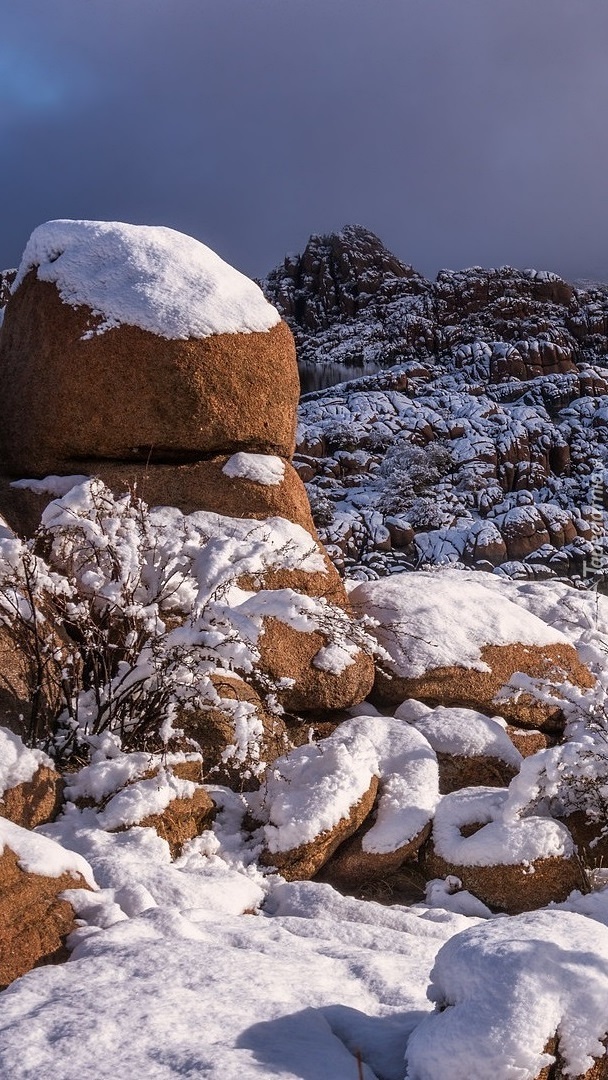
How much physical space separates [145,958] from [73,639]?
3186mm

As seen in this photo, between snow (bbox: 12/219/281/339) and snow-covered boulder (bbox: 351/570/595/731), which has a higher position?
snow (bbox: 12/219/281/339)

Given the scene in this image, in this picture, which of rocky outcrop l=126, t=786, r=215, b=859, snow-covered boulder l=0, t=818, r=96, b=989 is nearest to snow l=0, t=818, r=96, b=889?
snow-covered boulder l=0, t=818, r=96, b=989

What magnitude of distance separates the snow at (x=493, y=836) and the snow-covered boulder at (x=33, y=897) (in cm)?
233

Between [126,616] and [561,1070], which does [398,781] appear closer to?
[126,616]

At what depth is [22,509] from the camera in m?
7.52

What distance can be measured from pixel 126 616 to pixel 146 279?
12.4 ft

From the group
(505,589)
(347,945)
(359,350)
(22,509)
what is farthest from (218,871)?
(359,350)

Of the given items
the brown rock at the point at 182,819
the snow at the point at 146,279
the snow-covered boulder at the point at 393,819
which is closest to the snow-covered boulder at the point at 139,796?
the brown rock at the point at 182,819

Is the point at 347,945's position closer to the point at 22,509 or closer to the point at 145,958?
the point at 145,958

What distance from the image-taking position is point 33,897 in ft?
10.7

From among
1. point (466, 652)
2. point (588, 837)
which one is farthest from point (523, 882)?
point (466, 652)

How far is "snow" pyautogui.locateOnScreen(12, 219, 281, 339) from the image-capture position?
24.0ft

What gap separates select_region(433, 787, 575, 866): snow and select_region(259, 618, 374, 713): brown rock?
129 centimetres

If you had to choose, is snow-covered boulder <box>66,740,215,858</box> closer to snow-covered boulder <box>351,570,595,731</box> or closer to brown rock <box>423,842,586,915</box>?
brown rock <box>423,842,586,915</box>
